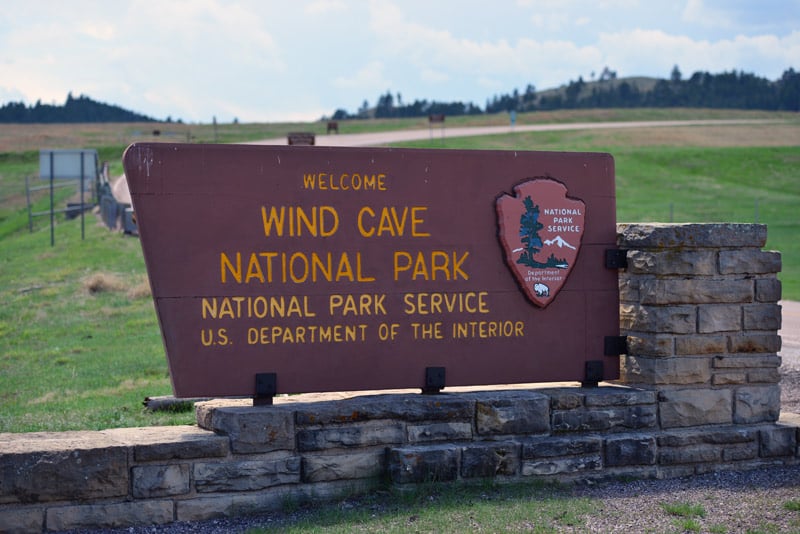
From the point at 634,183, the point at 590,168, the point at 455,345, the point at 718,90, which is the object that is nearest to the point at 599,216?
the point at 590,168

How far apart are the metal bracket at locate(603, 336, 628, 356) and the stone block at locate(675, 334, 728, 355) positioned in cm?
43

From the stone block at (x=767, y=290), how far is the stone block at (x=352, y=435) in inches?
124

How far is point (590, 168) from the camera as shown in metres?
8.45

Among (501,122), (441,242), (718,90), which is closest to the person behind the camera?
(441,242)

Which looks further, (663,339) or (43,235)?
(43,235)

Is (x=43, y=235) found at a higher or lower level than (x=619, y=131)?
lower

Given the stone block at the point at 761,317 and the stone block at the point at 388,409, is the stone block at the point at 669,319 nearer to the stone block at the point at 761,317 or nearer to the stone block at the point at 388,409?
the stone block at the point at 761,317

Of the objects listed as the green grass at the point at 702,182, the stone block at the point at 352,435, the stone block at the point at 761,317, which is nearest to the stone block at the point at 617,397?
the stone block at the point at 761,317

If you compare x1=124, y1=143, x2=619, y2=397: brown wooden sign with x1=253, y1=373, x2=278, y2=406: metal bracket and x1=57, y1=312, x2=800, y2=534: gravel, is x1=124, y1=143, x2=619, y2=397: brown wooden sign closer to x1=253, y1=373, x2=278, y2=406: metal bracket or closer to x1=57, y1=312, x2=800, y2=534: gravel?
x1=253, y1=373, x2=278, y2=406: metal bracket

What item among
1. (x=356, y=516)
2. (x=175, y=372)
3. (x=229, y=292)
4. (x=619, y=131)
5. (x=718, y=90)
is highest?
(x=718, y=90)

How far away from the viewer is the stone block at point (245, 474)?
7.03 metres

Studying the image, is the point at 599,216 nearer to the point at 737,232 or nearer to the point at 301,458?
the point at 737,232

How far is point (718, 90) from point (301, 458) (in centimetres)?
12833

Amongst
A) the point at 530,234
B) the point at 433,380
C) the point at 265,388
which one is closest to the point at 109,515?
the point at 265,388
